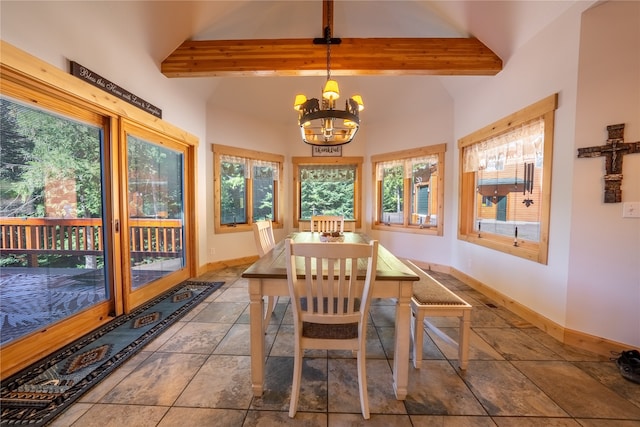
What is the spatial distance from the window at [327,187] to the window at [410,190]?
1.31 ft

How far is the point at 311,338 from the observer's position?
1.40m

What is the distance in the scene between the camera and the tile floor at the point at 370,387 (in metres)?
1.36

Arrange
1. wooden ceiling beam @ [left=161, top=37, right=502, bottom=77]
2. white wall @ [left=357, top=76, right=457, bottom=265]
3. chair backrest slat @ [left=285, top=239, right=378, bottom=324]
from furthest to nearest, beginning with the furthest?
1. white wall @ [left=357, top=76, right=457, bottom=265]
2. wooden ceiling beam @ [left=161, top=37, right=502, bottom=77]
3. chair backrest slat @ [left=285, top=239, right=378, bottom=324]

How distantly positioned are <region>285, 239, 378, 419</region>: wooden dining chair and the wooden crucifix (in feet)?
6.52

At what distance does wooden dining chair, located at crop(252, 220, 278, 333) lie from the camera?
2164 millimetres

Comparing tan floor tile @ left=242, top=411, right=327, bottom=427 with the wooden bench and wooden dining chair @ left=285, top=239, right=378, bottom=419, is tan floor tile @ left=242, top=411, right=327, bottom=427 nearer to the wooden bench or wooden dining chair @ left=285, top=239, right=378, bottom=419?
wooden dining chair @ left=285, top=239, right=378, bottom=419

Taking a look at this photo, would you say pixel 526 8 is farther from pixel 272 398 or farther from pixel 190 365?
pixel 190 365

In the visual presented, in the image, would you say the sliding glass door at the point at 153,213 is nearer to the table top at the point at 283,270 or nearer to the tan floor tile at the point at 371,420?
the table top at the point at 283,270

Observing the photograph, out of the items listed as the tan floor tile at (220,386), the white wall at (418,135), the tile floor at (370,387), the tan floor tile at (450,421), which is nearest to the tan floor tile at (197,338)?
the tile floor at (370,387)

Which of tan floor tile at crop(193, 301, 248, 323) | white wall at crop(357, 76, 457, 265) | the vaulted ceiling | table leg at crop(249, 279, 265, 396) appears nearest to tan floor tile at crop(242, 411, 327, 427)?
table leg at crop(249, 279, 265, 396)

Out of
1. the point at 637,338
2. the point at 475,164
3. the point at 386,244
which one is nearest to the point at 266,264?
the point at 637,338

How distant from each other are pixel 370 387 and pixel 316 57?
10.6 ft

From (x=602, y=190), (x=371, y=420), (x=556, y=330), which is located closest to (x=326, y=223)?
(x=371, y=420)

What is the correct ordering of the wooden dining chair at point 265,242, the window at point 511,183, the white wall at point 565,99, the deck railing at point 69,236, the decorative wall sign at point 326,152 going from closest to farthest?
1. the deck railing at point 69,236
2. the white wall at point 565,99
3. the wooden dining chair at point 265,242
4. the window at point 511,183
5. the decorative wall sign at point 326,152
